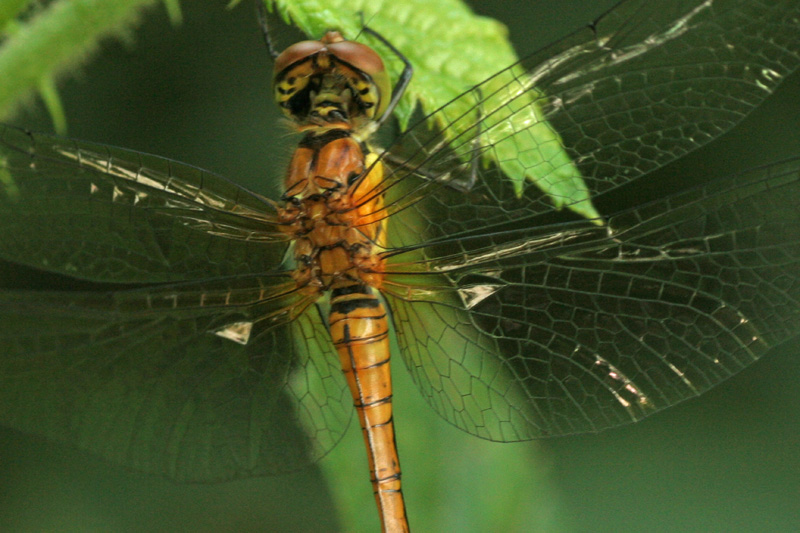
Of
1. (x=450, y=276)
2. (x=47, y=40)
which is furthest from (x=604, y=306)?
(x=47, y=40)

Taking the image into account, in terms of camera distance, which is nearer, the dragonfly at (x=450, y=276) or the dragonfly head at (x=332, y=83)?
the dragonfly at (x=450, y=276)

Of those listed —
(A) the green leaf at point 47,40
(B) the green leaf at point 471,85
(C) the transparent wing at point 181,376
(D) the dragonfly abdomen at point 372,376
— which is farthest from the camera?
(D) the dragonfly abdomen at point 372,376

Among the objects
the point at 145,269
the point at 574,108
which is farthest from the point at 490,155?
the point at 145,269

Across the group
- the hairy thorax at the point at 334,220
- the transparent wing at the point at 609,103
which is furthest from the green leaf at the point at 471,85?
the hairy thorax at the point at 334,220

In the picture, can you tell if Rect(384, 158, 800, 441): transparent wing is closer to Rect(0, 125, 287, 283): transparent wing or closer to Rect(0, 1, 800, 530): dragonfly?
Rect(0, 1, 800, 530): dragonfly

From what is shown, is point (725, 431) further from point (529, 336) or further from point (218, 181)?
point (218, 181)

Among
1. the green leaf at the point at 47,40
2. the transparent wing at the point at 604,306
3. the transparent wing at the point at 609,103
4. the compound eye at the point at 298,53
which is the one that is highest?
the compound eye at the point at 298,53

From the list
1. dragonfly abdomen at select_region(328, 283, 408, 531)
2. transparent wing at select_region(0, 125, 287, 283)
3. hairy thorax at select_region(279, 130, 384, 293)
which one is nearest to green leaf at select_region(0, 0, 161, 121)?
transparent wing at select_region(0, 125, 287, 283)

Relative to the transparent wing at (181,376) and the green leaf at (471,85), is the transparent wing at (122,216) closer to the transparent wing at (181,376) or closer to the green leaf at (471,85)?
the transparent wing at (181,376)
